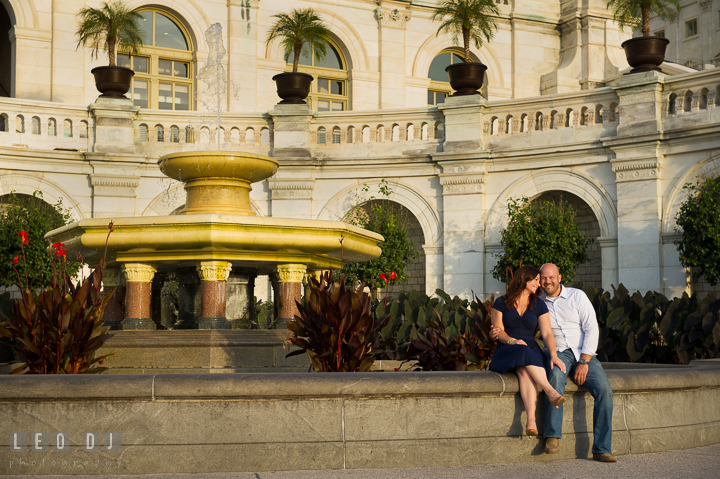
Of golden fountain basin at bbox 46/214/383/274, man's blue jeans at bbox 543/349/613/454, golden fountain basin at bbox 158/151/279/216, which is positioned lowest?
man's blue jeans at bbox 543/349/613/454

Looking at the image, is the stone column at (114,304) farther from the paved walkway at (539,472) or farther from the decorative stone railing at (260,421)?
the paved walkway at (539,472)

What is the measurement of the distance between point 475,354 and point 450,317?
2.11 metres

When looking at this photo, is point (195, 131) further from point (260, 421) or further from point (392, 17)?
point (260, 421)

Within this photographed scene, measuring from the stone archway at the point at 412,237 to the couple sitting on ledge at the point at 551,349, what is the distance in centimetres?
1345

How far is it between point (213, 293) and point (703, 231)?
35.4 feet

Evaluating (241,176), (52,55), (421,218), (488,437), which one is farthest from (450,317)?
(52,55)

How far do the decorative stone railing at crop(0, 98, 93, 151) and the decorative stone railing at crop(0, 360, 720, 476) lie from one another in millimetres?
13892

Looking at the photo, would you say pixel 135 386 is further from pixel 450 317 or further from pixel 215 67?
pixel 215 67

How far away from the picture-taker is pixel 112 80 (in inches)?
761

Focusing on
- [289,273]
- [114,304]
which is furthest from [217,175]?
[114,304]

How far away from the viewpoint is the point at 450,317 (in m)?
10.4

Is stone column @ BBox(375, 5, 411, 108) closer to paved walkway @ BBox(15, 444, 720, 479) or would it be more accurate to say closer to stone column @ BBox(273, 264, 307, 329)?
stone column @ BBox(273, 264, 307, 329)

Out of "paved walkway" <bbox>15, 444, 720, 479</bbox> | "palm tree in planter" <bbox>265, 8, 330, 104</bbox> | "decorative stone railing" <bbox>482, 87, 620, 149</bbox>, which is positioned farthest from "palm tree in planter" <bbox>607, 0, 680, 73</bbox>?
"paved walkway" <bbox>15, 444, 720, 479</bbox>

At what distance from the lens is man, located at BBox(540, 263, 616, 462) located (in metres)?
6.49
